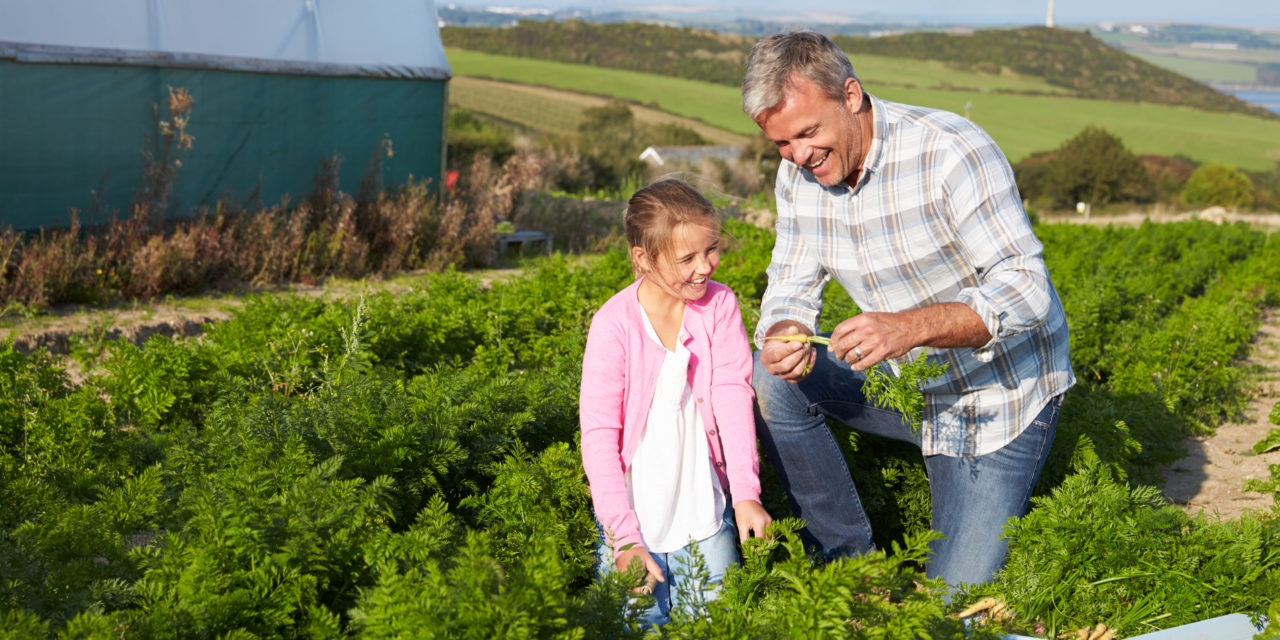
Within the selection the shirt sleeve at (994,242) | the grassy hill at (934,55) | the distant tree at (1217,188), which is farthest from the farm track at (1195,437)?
the grassy hill at (934,55)

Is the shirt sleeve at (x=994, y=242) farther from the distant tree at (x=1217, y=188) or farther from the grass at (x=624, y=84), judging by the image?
the grass at (x=624, y=84)

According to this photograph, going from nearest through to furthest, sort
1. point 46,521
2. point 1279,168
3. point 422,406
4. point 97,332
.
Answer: point 46,521, point 422,406, point 97,332, point 1279,168

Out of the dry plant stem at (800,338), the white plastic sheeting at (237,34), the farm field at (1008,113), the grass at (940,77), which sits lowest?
the dry plant stem at (800,338)

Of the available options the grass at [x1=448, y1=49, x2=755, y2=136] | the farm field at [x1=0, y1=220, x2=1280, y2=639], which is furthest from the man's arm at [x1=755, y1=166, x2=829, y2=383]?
the grass at [x1=448, y1=49, x2=755, y2=136]

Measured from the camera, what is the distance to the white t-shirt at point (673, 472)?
9.50 ft

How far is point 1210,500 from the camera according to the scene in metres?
4.70

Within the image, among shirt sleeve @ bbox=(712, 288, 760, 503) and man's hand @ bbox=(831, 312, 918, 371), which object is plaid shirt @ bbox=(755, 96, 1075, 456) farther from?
man's hand @ bbox=(831, 312, 918, 371)

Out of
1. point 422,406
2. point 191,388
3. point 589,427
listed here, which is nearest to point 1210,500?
point 589,427

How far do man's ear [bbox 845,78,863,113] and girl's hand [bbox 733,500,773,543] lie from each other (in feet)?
3.98

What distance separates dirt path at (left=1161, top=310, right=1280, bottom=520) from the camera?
4660 millimetres

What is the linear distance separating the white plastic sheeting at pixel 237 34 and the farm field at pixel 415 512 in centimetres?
346

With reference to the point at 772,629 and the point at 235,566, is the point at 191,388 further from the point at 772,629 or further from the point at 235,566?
the point at 772,629

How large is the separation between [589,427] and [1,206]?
638 centimetres

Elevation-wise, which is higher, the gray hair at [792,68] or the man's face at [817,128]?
the gray hair at [792,68]
